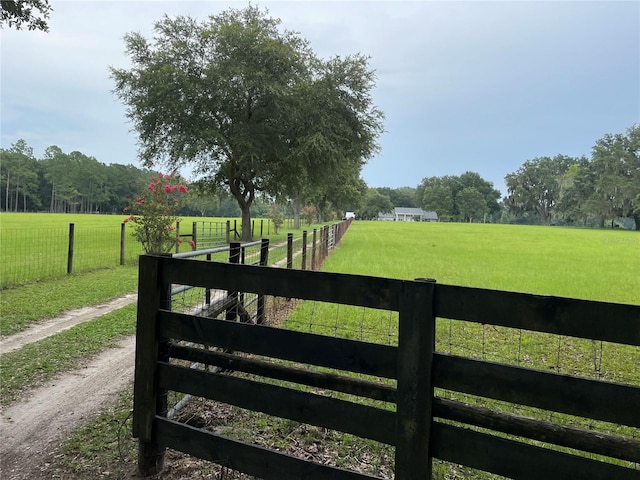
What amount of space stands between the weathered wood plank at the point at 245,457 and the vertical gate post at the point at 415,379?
0.29 m

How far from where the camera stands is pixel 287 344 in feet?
8.22

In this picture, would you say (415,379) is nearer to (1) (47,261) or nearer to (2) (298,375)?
(2) (298,375)

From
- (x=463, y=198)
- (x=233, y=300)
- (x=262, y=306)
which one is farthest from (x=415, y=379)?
(x=463, y=198)

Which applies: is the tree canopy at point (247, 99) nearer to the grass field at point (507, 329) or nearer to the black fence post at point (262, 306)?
the grass field at point (507, 329)

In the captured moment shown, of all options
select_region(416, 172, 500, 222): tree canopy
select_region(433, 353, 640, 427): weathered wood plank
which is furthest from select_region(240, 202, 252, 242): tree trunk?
select_region(416, 172, 500, 222): tree canopy

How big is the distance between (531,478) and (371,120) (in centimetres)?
2527

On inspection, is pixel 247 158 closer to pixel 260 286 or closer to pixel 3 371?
pixel 3 371

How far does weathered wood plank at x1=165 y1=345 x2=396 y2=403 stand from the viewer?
2.37 metres

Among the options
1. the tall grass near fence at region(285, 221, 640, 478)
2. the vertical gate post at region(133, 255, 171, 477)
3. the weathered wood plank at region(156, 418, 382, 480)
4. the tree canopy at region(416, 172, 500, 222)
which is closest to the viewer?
the weathered wood plank at region(156, 418, 382, 480)

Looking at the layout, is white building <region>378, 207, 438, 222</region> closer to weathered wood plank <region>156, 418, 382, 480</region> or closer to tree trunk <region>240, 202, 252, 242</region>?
tree trunk <region>240, 202, 252, 242</region>

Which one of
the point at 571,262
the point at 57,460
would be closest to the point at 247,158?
the point at 571,262

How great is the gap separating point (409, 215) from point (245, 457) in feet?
522

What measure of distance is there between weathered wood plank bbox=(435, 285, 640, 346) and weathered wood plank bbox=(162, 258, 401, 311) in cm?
30

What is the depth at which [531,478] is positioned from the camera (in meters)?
2.01
